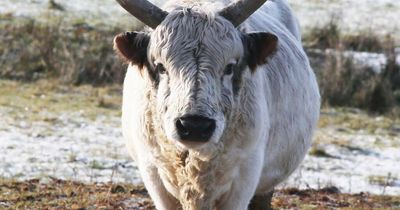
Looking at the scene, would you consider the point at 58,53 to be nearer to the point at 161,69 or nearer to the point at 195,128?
the point at 161,69

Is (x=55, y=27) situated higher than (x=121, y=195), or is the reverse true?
(x=121, y=195)

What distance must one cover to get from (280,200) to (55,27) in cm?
828

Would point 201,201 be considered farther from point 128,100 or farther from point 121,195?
point 121,195

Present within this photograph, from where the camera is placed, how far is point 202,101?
5043 millimetres

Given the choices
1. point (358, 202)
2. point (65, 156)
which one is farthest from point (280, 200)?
point (65, 156)

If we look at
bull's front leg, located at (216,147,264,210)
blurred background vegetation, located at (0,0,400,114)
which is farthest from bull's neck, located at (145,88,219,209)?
blurred background vegetation, located at (0,0,400,114)

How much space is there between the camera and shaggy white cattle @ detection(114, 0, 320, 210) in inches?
203

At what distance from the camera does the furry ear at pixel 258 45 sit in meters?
5.62

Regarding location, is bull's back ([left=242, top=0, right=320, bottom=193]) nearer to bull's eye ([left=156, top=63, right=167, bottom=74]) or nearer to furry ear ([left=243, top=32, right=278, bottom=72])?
furry ear ([left=243, top=32, right=278, bottom=72])

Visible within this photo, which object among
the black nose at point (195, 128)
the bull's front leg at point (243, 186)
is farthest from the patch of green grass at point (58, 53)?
the black nose at point (195, 128)

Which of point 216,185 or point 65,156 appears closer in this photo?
point 216,185

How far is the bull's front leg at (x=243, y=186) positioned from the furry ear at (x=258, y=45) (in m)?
0.61

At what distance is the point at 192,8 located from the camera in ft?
18.2

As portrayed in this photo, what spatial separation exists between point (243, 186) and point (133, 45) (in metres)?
1.11
